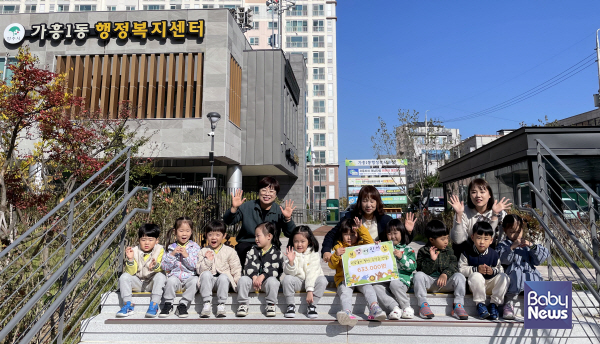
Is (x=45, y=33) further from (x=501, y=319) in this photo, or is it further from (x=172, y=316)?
(x=501, y=319)

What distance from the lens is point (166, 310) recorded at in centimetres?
413

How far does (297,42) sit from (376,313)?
56097 mm

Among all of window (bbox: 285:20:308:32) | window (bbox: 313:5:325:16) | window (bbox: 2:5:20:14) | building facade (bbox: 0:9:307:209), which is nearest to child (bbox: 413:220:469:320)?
building facade (bbox: 0:9:307:209)

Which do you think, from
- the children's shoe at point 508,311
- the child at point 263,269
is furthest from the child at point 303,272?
the children's shoe at point 508,311

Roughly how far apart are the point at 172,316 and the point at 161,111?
52.6 feet

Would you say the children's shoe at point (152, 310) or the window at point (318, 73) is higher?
the window at point (318, 73)

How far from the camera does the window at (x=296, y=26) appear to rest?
185 feet

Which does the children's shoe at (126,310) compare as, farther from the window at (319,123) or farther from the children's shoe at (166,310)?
the window at (319,123)

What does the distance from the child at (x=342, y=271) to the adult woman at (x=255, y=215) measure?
0.66 m

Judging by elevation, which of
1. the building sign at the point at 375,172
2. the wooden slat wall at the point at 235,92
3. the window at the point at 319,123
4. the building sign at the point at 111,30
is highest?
the window at the point at 319,123

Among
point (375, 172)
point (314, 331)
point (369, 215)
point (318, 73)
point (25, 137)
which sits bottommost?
point (314, 331)

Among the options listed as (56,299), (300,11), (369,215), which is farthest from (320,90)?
(56,299)

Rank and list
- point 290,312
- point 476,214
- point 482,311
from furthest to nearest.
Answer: point 476,214 < point 290,312 < point 482,311

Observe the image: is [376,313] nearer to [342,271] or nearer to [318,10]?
[342,271]
